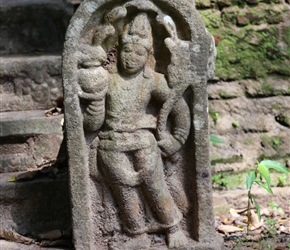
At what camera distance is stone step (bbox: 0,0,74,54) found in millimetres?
3852

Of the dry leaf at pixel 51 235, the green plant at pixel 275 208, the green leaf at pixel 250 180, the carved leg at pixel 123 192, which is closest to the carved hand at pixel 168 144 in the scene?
the carved leg at pixel 123 192

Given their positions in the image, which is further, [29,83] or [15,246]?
[29,83]

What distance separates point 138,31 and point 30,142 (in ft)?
3.46

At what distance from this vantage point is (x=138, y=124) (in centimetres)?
252

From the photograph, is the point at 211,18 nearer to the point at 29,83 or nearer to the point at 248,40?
the point at 248,40

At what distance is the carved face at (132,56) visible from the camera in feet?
8.08

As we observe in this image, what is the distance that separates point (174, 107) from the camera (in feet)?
8.34

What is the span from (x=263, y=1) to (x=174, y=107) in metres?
1.31

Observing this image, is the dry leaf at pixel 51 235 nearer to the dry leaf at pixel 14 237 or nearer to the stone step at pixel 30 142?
the dry leaf at pixel 14 237

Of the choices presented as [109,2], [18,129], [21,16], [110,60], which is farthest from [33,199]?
[21,16]

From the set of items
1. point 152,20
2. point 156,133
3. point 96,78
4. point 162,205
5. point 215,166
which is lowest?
point 215,166

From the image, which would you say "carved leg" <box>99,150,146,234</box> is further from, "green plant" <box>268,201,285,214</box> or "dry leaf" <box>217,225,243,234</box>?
"green plant" <box>268,201,285,214</box>

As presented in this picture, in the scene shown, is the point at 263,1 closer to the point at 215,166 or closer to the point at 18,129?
the point at 215,166

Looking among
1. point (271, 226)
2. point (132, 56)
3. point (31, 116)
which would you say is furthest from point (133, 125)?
point (271, 226)
